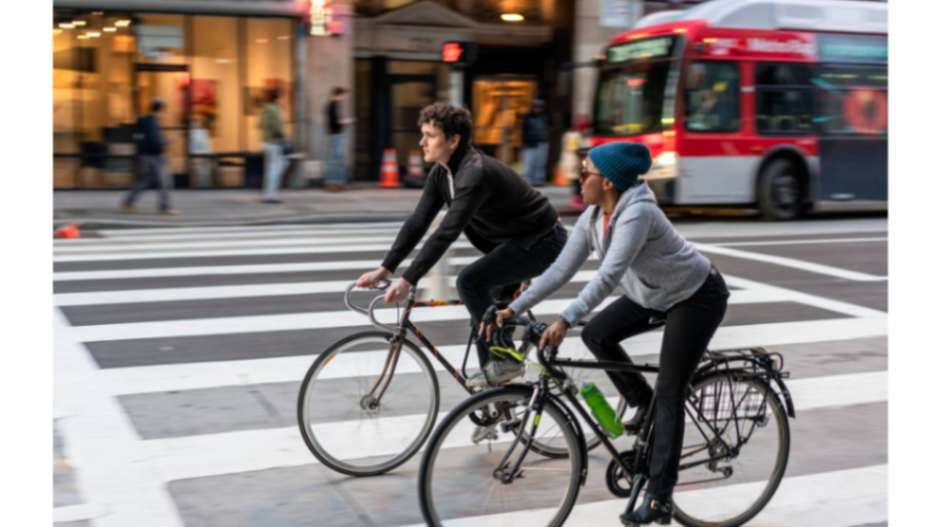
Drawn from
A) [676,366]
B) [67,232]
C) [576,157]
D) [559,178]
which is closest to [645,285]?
[676,366]

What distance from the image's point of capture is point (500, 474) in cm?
470

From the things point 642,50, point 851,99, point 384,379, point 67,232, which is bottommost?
point 384,379

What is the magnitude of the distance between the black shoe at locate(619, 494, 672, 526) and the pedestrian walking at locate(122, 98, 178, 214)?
1376 cm

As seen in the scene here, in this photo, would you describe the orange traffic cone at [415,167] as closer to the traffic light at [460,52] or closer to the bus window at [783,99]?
the traffic light at [460,52]

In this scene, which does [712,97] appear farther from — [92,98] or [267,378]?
[267,378]

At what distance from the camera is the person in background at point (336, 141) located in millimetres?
21422

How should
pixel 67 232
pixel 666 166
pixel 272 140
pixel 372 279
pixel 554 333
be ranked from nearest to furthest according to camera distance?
pixel 554 333, pixel 372 279, pixel 67 232, pixel 666 166, pixel 272 140

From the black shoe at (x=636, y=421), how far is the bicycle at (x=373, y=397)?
1.85 feet

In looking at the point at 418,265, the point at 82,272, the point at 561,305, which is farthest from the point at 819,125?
the point at 418,265

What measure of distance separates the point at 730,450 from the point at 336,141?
1739 cm

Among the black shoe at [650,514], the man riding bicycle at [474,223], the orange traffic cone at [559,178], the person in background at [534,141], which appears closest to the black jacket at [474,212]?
the man riding bicycle at [474,223]

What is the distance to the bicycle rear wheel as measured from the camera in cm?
491
